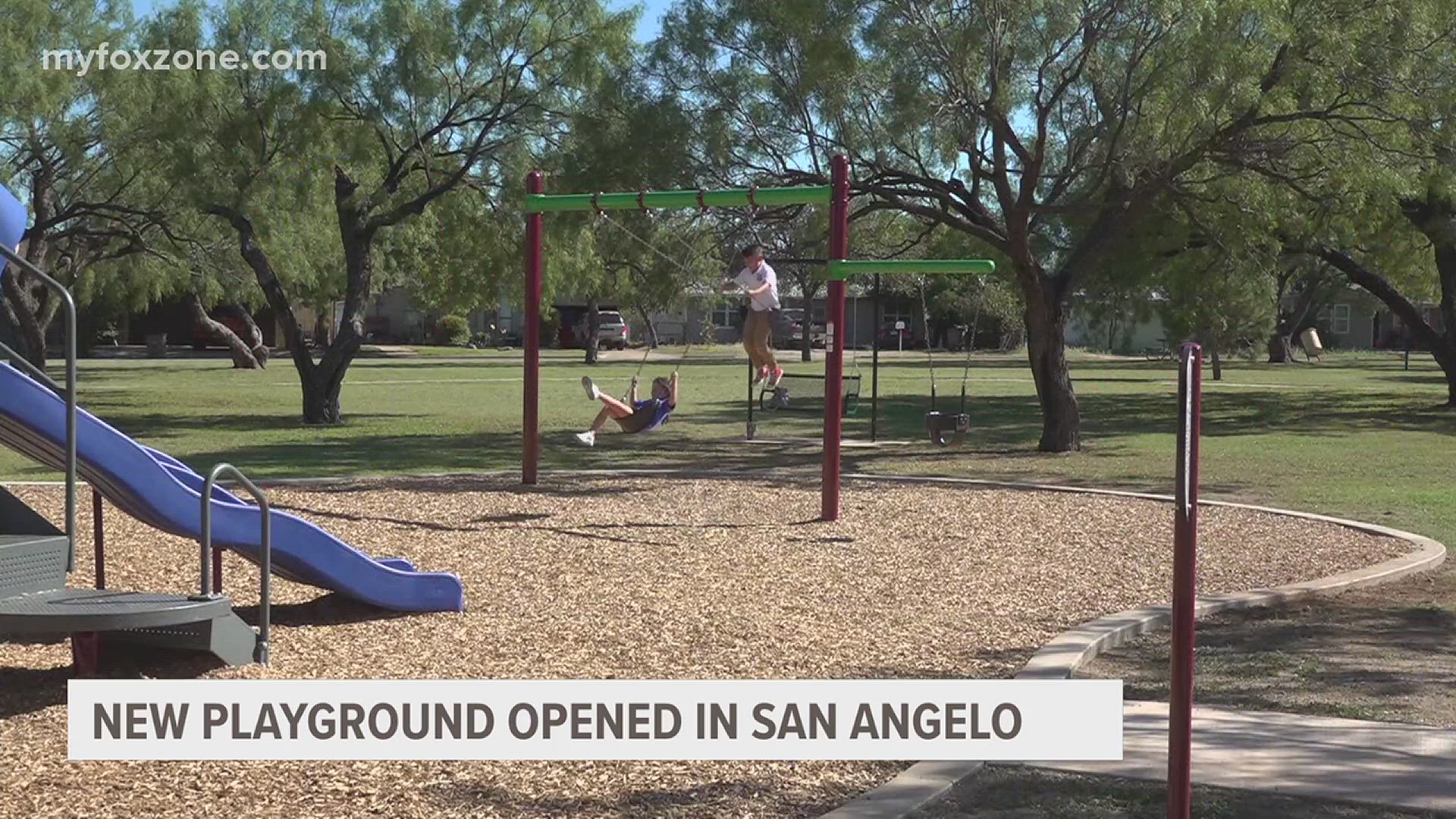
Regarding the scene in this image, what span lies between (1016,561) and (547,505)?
397 cm

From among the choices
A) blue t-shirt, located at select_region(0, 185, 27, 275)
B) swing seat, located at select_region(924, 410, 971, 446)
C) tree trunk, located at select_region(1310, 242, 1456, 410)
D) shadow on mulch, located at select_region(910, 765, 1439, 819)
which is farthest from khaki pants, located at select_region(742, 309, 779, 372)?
tree trunk, located at select_region(1310, 242, 1456, 410)

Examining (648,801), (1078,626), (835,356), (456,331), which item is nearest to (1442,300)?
(835,356)

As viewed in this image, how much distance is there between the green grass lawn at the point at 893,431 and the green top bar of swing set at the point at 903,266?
3.72m

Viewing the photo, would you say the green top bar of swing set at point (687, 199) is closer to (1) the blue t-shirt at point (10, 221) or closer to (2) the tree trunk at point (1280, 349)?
(1) the blue t-shirt at point (10, 221)

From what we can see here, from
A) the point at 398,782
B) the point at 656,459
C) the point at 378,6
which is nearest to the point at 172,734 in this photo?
the point at 398,782

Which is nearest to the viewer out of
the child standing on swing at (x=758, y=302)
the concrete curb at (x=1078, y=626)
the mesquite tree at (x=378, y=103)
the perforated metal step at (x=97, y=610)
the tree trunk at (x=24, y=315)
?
the concrete curb at (x=1078, y=626)

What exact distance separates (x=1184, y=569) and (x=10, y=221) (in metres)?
5.23

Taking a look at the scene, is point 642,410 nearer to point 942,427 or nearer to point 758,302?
point 758,302

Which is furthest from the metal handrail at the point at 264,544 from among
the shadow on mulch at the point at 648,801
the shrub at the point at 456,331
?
the shrub at the point at 456,331

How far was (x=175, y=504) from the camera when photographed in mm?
6926

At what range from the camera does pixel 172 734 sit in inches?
233

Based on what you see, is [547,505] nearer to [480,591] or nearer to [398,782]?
[480,591]

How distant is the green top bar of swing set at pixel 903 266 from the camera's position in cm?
1225

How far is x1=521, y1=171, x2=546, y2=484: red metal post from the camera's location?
44.6ft
